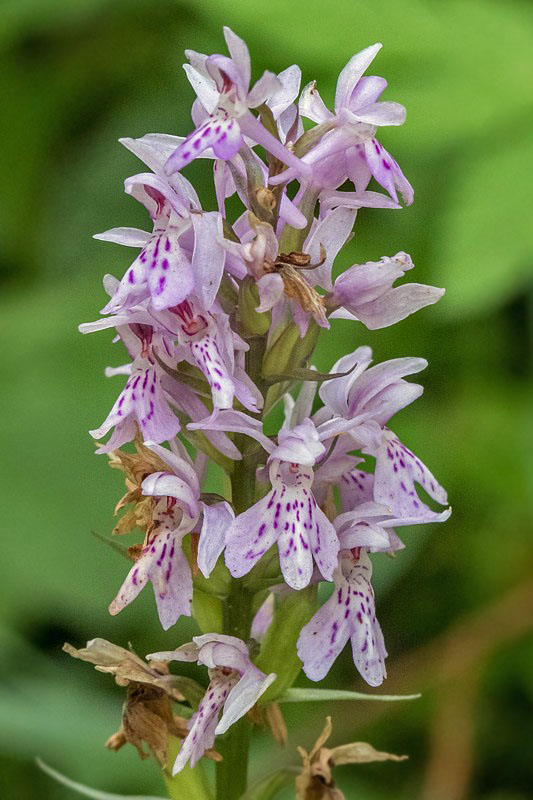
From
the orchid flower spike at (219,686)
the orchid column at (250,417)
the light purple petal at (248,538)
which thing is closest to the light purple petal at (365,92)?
the orchid column at (250,417)

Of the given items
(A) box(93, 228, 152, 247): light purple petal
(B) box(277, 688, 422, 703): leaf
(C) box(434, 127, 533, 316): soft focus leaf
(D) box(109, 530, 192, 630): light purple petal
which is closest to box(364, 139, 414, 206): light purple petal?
(A) box(93, 228, 152, 247): light purple petal

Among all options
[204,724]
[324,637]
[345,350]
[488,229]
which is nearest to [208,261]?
[324,637]

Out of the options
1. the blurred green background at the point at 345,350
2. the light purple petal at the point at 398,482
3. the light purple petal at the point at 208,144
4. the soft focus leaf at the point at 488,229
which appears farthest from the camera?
the blurred green background at the point at 345,350

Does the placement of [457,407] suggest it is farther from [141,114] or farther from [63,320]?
[141,114]

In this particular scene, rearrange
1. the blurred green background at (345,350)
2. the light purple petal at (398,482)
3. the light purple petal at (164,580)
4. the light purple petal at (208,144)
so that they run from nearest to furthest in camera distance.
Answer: the light purple petal at (208,144)
the light purple petal at (164,580)
the light purple petal at (398,482)
the blurred green background at (345,350)

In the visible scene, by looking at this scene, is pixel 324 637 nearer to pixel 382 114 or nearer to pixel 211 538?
pixel 211 538

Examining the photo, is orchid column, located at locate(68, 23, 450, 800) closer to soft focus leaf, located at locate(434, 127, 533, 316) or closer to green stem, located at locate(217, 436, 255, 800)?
green stem, located at locate(217, 436, 255, 800)

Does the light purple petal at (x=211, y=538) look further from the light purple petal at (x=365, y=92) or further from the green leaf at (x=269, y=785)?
the light purple petal at (x=365, y=92)
